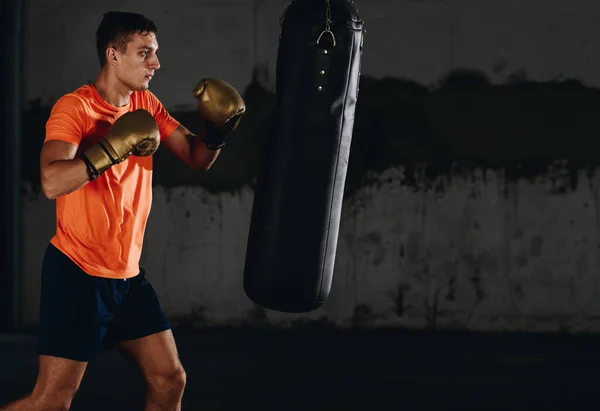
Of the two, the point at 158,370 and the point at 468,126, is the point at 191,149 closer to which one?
the point at 158,370

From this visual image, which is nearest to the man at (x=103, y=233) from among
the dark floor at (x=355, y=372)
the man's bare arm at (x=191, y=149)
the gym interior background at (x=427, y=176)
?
the man's bare arm at (x=191, y=149)

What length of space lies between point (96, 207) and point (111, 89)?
33 cm

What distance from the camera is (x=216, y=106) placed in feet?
7.68

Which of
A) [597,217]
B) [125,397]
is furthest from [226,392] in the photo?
[597,217]

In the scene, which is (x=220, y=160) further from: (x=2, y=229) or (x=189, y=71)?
(x=2, y=229)

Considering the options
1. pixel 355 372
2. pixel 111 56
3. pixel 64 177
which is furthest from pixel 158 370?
pixel 355 372

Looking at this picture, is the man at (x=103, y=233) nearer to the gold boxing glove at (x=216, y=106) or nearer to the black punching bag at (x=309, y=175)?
the gold boxing glove at (x=216, y=106)

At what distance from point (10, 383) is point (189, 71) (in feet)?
7.42

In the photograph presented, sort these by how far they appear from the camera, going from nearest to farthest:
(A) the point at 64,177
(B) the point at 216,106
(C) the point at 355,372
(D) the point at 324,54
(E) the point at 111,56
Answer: (A) the point at 64,177, (E) the point at 111,56, (B) the point at 216,106, (D) the point at 324,54, (C) the point at 355,372

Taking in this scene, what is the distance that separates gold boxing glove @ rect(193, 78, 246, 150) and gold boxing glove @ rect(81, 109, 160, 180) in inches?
8.9

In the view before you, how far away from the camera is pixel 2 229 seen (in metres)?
5.07

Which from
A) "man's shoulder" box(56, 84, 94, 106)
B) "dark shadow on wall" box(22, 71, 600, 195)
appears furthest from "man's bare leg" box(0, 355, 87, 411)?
"dark shadow on wall" box(22, 71, 600, 195)

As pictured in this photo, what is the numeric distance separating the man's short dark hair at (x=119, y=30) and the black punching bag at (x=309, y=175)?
0.54m

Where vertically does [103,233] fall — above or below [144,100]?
below
